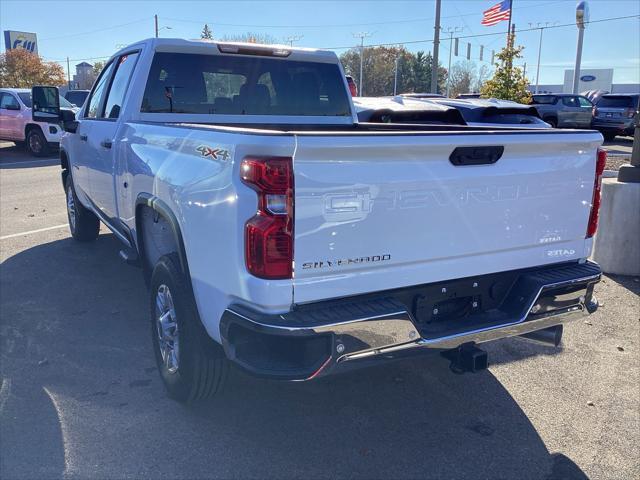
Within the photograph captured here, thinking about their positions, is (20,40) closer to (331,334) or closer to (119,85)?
(119,85)

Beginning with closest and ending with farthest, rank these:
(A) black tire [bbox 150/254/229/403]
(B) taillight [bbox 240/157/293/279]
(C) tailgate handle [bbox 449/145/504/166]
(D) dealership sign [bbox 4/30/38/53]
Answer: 1. (B) taillight [bbox 240/157/293/279]
2. (C) tailgate handle [bbox 449/145/504/166]
3. (A) black tire [bbox 150/254/229/403]
4. (D) dealership sign [bbox 4/30/38/53]

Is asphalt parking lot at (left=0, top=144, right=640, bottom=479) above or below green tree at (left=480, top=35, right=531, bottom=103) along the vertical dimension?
below

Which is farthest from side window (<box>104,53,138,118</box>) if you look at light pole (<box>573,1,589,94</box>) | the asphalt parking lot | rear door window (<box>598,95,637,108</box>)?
light pole (<box>573,1,589,94</box>)

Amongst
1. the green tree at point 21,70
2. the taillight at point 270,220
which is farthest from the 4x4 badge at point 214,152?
the green tree at point 21,70

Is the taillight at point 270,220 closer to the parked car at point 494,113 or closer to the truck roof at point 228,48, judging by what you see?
the truck roof at point 228,48

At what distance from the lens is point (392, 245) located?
2.93 m

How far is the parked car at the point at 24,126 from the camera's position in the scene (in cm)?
1714

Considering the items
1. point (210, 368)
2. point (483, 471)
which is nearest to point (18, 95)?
point (210, 368)

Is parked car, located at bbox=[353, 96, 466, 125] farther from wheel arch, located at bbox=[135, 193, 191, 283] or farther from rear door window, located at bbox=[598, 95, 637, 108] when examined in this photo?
rear door window, located at bbox=[598, 95, 637, 108]

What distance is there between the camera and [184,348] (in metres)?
3.42

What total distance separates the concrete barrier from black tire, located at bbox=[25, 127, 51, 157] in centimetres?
1526

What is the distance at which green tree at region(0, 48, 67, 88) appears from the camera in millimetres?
33531

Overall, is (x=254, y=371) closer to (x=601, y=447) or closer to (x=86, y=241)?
(x=601, y=447)

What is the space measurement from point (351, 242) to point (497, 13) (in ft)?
105
